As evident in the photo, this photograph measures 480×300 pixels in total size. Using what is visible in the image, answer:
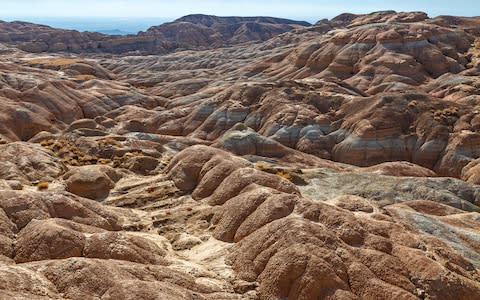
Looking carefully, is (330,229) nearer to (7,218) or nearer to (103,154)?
(7,218)

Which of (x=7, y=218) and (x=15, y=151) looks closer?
(x=7, y=218)

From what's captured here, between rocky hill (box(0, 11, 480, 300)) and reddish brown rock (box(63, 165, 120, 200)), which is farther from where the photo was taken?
reddish brown rock (box(63, 165, 120, 200))

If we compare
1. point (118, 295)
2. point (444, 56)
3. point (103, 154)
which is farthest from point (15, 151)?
point (444, 56)

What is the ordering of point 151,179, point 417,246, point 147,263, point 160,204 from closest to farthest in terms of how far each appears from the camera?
point 147,263 → point 417,246 → point 160,204 → point 151,179

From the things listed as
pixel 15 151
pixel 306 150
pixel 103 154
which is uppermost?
pixel 15 151

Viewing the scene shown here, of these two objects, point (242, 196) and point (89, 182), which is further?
point (89, 182)

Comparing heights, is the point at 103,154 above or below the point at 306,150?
above

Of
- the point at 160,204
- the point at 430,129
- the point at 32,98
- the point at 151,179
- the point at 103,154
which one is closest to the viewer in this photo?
the point at 160,204

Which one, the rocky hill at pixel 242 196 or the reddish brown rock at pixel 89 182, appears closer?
the rocky hill at pixel 242 196
